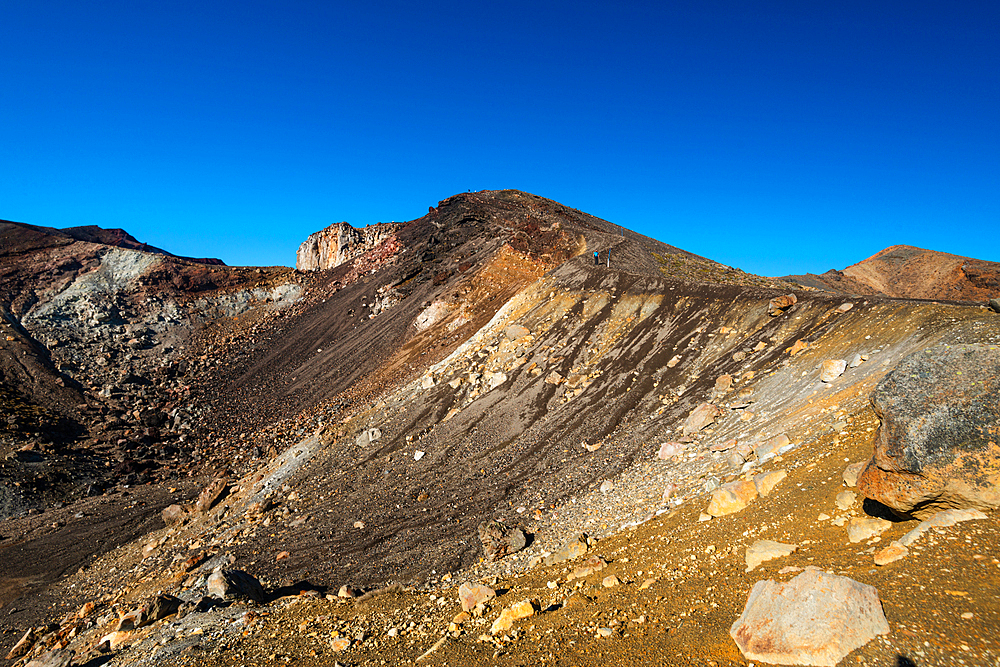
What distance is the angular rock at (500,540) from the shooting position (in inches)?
447

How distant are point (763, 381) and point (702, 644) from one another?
31.7 ft

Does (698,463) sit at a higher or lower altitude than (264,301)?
lower

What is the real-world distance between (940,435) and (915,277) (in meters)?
67.3

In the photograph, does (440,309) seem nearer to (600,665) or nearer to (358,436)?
(358,436)

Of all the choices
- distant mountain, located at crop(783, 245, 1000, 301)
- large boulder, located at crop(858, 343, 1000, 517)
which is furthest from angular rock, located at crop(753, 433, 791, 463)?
distant mountain, located at crop(783, 245, 1000, 301)

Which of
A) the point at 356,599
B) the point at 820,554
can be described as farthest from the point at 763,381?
the point at 356,599

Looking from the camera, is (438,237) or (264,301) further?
(264,301)

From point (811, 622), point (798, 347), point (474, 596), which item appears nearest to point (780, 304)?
point (798, 347)

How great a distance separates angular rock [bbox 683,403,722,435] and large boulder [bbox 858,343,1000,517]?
636cm

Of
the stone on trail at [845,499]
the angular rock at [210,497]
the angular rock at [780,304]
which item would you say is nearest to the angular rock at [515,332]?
the angular rock at [780,304]

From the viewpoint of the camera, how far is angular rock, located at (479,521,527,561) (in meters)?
11.4

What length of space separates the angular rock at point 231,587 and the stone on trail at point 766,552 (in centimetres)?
995

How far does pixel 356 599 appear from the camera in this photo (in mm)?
9875

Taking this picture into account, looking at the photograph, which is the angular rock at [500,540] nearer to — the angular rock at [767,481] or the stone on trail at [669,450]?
the stone on trail at [669,450]
